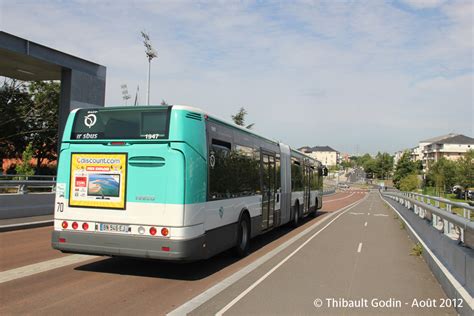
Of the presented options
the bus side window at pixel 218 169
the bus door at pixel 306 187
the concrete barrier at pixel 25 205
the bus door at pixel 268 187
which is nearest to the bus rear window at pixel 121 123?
the bus side window at pixel 218 169

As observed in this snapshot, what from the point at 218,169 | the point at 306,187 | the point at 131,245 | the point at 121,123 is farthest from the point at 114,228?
the point at 306,187

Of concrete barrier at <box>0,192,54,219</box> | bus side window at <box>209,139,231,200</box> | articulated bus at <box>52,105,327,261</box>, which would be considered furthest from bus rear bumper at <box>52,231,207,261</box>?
concrete barrier at <box>0,192,54,219</box>

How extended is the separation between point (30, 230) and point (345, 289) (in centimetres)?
1047

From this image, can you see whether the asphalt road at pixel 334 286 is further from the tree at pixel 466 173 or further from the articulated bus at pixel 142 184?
the tree at pixel 466 173

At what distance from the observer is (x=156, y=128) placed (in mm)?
7391

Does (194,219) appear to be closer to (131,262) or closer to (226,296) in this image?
(226,296)

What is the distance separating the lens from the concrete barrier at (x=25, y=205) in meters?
14.7

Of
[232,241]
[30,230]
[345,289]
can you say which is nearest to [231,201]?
[232,241]

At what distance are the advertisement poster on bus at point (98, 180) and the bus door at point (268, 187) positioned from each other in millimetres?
4951

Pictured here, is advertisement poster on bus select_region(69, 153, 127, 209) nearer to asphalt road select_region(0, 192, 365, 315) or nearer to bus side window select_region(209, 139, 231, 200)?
asphalt road select_region(0, 192, 365, 315)

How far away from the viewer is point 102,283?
7.09m

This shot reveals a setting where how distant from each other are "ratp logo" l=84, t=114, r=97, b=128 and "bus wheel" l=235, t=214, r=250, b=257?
3960 mm

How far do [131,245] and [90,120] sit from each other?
254 cm

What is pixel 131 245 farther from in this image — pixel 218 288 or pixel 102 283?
pixel 218 288
